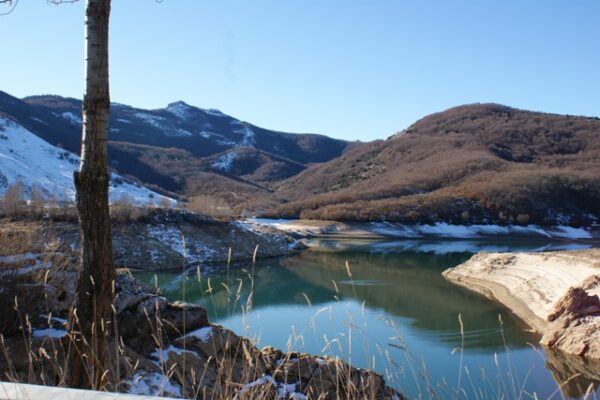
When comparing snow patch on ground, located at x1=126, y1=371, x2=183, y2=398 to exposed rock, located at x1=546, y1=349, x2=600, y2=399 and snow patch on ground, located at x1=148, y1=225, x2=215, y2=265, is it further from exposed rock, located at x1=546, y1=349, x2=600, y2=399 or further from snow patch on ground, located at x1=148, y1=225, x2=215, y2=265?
snow patch on ground, located at x1=148, y1=225, x2=215, y2=265

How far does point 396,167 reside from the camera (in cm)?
11312

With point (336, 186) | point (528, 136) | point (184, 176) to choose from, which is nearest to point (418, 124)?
point (528, 136)

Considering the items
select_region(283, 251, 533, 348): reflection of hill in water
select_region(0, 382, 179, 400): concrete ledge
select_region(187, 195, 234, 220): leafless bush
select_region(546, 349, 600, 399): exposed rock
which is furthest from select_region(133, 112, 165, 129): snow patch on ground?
select_region(0, 382, 179, 400): concrete ledge

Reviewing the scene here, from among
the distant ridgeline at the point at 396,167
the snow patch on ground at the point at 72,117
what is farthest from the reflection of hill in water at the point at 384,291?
the snow patch on ground at the point at 72,117

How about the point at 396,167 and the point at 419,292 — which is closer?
the point at 419,292

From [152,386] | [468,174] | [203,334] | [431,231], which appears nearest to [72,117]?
[468,174]

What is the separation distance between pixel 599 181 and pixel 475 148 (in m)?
32.8

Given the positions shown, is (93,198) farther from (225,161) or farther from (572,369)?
(225,161)

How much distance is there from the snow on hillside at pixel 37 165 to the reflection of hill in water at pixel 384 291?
33.2 m

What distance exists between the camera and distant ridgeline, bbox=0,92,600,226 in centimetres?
7400

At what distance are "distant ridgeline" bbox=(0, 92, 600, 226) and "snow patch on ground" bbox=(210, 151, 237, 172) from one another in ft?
1.13

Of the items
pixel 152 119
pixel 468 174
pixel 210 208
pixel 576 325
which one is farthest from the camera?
pixel 152 119

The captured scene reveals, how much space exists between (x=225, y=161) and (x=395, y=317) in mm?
125507

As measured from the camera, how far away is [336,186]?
113m
